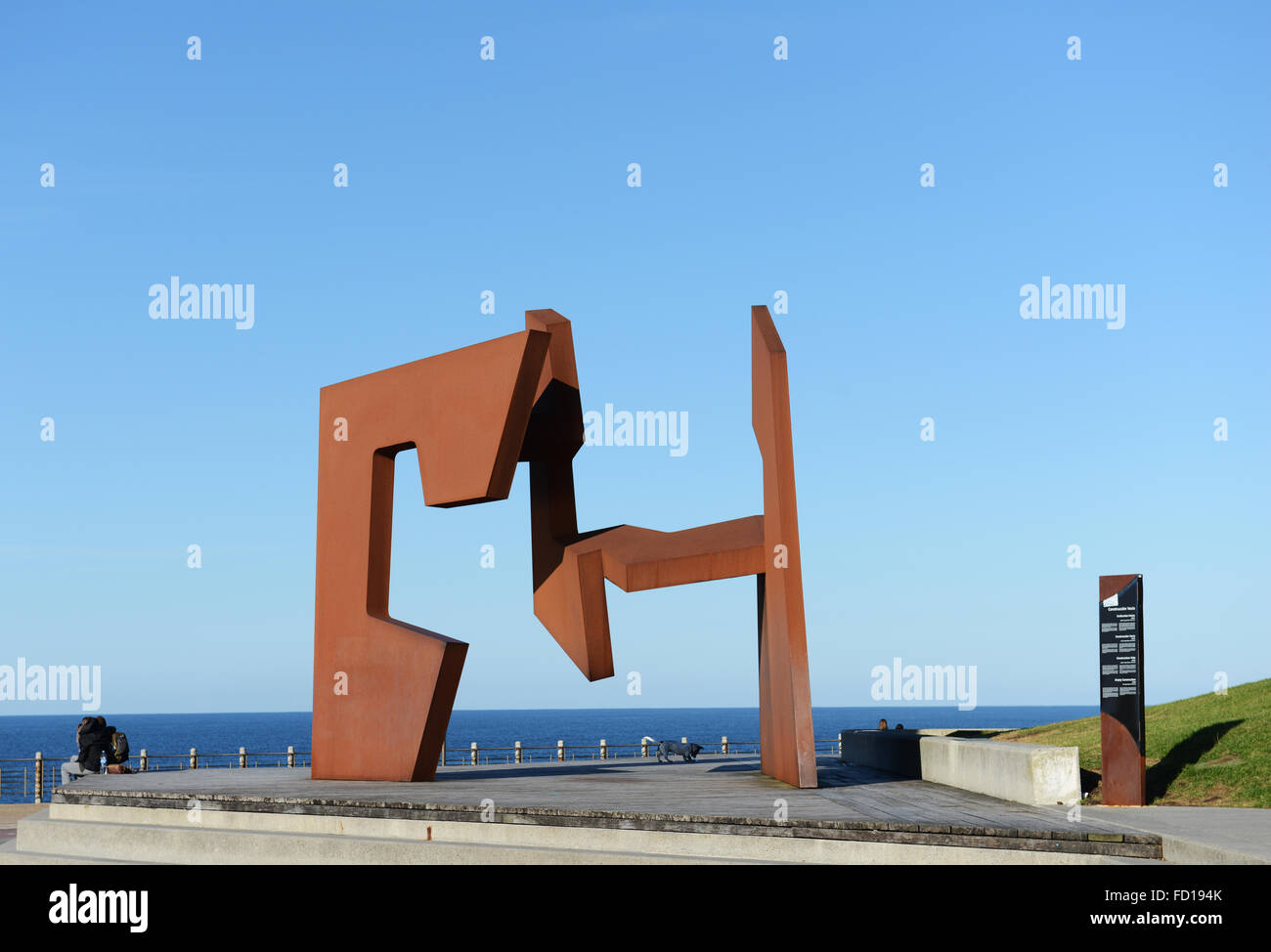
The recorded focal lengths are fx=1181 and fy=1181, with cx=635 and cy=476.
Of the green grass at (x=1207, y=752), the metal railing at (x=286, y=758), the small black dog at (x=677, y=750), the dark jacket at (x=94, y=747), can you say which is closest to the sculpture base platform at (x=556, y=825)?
the green grass at (x=1207, y=752)

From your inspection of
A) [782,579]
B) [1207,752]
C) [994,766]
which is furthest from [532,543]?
[1207,752]

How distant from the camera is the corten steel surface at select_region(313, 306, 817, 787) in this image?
1446cm

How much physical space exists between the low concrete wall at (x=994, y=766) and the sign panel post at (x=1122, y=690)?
877 millimetres

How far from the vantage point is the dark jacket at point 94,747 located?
18828 millimetres

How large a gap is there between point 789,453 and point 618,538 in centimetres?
320

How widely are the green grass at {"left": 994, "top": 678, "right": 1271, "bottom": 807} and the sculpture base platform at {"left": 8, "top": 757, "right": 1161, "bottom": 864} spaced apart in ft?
8.53

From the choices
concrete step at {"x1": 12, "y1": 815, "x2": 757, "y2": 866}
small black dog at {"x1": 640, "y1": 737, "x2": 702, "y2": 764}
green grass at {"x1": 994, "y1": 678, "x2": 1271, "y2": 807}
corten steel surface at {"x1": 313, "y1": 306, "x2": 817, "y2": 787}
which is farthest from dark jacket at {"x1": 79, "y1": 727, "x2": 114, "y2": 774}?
green grass at {"x1": 994, "y1": 678, "x2": 1271, "y2": 807}

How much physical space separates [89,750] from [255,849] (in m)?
8.80

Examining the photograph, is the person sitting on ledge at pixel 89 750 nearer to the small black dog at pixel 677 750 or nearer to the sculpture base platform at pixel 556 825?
the sculpture base platform at pixel 556 825

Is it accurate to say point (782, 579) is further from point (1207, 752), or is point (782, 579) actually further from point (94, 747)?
point (94, 747)
